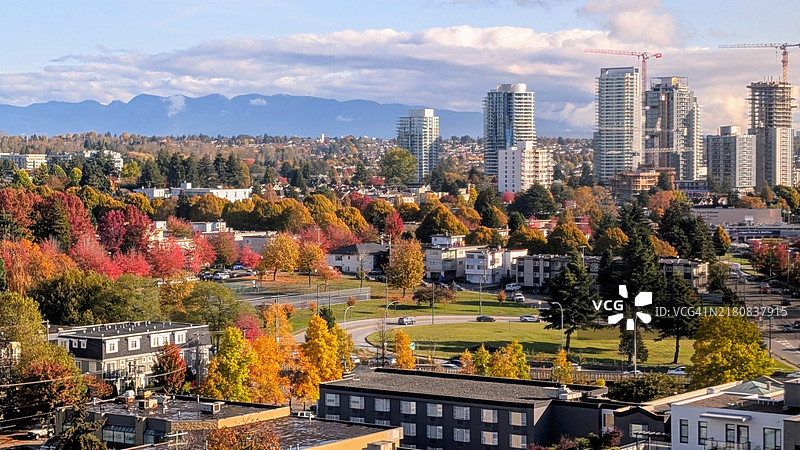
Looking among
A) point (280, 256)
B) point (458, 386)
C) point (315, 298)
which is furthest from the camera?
point (280, 256)

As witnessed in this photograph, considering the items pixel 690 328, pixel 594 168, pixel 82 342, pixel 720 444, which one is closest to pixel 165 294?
pixel 82 342

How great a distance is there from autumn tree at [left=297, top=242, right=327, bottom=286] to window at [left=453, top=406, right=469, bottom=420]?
140ft

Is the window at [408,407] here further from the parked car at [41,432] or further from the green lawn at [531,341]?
the green lawn at [531,341]

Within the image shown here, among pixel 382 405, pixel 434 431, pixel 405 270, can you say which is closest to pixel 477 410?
pixel 434 431

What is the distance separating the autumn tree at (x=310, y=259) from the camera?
7212cm

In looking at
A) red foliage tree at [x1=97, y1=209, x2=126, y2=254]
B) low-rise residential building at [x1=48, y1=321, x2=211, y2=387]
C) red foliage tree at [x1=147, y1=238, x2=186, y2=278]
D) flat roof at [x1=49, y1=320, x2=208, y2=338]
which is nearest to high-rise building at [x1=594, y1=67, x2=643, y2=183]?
red foliage tree at [x1=97, y1=209, x2=126, y2=254]

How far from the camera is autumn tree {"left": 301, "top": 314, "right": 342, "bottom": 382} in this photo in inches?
1555

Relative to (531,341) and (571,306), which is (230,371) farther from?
(571,306)

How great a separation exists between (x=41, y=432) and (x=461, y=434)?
10787 millimetres

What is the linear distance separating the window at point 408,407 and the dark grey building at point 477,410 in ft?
0.08

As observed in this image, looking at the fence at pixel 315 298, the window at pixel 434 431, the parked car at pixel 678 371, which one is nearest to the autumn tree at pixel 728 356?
the parked car at pixel 678 371

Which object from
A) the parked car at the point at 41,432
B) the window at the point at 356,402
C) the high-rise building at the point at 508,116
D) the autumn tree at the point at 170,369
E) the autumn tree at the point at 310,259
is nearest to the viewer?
the window at the point at 356,402

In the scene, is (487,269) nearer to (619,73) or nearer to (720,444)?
(720,444)

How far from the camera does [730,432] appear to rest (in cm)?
2203
